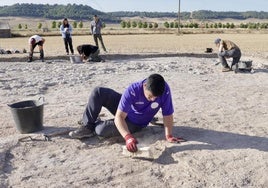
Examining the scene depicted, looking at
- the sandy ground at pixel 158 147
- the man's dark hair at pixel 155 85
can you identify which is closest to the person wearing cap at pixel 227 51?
the sandy ground at pixel 158 147

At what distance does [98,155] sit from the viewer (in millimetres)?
4426

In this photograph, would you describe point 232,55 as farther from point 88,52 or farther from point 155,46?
point 155,46

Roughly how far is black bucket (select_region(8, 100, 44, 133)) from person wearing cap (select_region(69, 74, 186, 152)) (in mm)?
610

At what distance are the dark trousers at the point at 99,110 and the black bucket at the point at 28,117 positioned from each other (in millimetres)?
721

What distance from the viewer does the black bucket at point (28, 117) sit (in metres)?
5.04

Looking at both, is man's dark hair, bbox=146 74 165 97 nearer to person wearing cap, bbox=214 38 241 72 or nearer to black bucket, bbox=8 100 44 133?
black bucket, bbox=8 100 44 133

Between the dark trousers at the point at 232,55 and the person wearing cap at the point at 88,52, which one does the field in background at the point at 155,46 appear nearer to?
the person wearing cap at the point at 88,52

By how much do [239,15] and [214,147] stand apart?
6155 inches

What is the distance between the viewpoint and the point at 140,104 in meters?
4.32

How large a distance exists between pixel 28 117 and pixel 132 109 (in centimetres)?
144

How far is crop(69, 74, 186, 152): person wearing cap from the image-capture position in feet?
12.9

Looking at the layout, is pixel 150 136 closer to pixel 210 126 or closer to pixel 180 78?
pixel 210 126

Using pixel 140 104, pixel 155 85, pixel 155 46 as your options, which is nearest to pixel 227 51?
pixel 140 104

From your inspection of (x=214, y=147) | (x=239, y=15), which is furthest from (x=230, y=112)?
(x=239, y=15)
